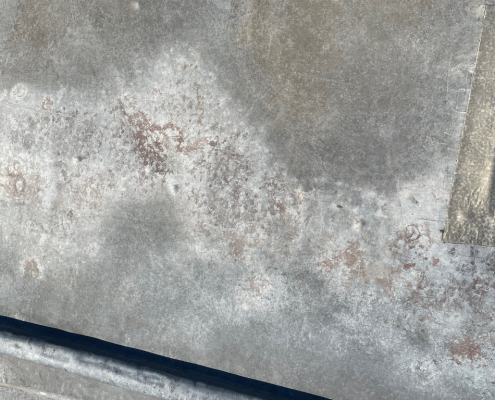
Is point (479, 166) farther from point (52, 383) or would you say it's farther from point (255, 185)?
point (52, 383)

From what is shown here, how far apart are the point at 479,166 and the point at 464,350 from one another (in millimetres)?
1562

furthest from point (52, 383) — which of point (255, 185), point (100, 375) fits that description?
point (255, 185)

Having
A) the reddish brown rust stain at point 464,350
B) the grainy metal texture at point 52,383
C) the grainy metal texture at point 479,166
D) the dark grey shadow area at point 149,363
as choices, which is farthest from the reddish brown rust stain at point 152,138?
the reddish brown rust stain at point 464,350

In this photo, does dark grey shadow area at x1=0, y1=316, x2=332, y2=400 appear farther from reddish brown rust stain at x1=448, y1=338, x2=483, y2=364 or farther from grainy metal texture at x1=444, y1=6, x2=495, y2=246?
grainy metal texture at x1=444, y1=6, x2=495, y2=246

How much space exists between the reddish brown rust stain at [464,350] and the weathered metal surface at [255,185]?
16mm

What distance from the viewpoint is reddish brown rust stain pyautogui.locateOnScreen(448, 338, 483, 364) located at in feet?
9.52

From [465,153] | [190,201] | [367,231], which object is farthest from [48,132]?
[465,153]

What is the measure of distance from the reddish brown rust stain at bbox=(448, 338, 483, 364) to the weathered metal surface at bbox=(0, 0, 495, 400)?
0.02 meters

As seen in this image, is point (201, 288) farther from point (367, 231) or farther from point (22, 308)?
point (22, 308)

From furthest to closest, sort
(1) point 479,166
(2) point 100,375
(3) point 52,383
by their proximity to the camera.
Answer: (3) point 52,383 < (2) point 100,375 < (1) point 479,166

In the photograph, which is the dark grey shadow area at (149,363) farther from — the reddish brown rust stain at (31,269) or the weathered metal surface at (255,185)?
the reddish brown rust stain at (31,269)

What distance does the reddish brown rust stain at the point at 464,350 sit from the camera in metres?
2.90

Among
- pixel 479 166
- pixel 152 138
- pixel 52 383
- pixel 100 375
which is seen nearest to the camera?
pixel 479 166

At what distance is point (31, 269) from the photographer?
11.1 ft
